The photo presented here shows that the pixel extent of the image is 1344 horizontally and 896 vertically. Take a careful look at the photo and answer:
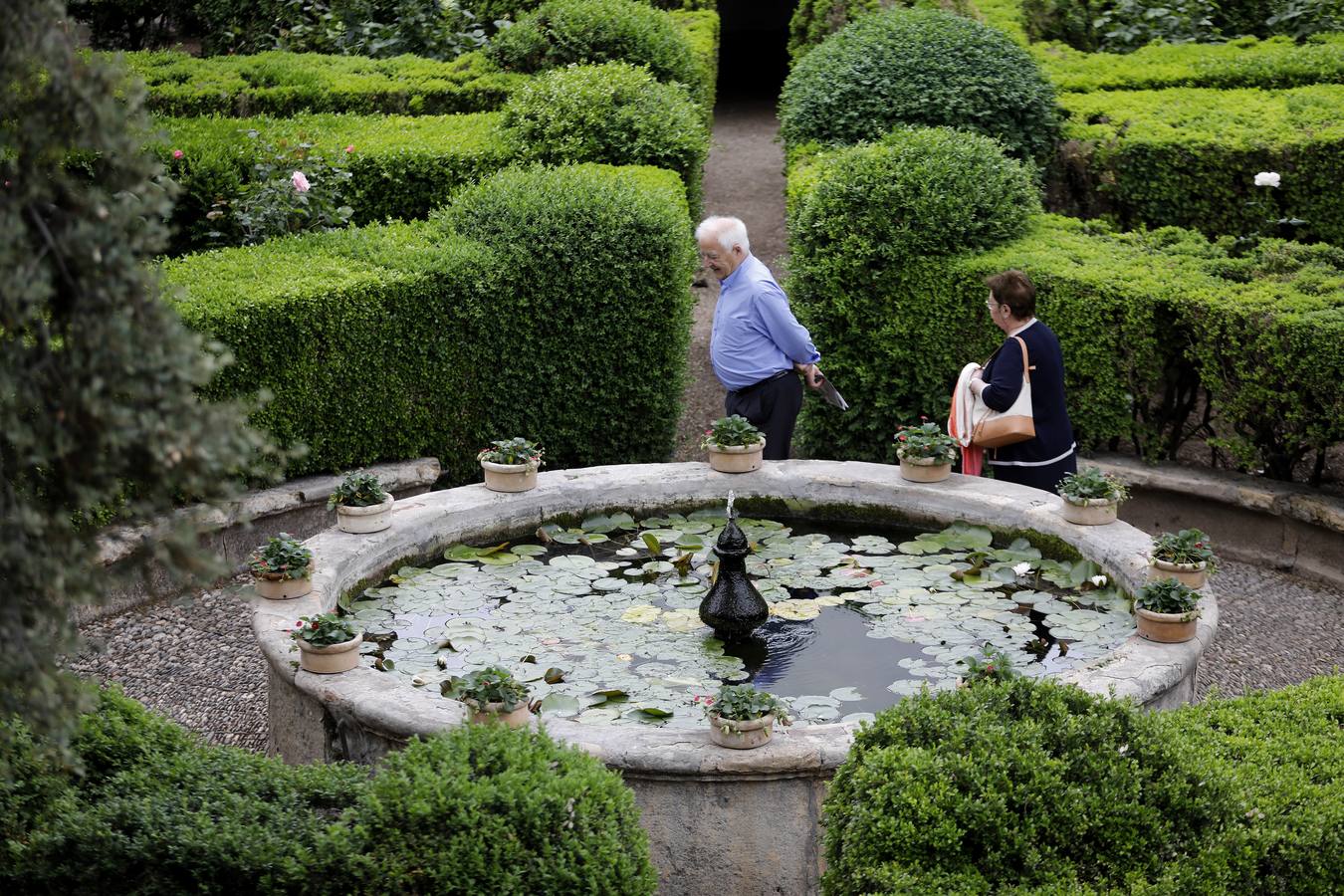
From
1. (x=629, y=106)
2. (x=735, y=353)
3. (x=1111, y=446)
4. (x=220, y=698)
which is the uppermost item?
(x=629, y=106)

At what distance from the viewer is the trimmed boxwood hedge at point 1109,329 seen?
25.0ft

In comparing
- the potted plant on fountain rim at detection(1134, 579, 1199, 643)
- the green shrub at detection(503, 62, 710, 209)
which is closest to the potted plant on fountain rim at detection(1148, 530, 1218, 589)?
the potted plant on fountain rim at detection(1134, 579, 1199, 643)

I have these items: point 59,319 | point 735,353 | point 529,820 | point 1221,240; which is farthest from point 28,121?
point 1221,240

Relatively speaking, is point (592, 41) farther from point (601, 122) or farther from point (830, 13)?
point (830, 13)

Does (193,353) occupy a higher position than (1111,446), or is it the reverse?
(193,353)

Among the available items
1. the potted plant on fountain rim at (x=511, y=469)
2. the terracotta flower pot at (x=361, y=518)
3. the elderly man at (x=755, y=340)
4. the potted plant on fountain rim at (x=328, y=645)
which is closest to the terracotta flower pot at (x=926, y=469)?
the elderly man at (x=755, y=340)

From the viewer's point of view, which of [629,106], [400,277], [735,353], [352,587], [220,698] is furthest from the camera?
[629,106]

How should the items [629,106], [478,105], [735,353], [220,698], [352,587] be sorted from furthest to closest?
[478,105] → [629,106] → [735,353] → [220,698] → [352,587]

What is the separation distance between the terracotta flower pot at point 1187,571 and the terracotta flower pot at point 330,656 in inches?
119

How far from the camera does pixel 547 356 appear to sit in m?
8.64

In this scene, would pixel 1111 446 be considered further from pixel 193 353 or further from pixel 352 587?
pixel 193 353

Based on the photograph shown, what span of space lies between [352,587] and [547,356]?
2.84 meters

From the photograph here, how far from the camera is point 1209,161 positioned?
953cm

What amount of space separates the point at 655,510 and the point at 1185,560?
248cm
